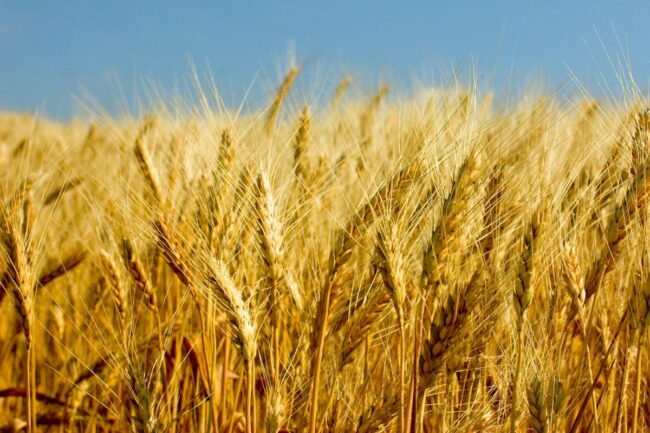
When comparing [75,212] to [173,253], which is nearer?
[173,253]

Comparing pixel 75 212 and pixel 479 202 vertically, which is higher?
pixel 75 212

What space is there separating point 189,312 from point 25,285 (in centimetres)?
84

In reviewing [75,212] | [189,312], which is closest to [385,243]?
[189,312]

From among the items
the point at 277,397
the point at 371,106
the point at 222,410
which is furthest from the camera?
the point at 371,106

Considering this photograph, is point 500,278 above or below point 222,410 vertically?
above

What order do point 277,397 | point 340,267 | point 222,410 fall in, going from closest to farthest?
point 277,397, point 340,267, point 222,410

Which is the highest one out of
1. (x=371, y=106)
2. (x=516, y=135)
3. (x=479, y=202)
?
(x=371, y=106)

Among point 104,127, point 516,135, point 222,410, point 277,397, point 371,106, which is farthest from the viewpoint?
point 371,106

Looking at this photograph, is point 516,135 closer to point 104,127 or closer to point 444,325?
point 444,325

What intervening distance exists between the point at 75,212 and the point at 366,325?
2544 millimetres

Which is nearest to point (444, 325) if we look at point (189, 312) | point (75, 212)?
point (189, 312)

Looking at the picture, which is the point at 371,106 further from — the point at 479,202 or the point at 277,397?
the point at 277,397

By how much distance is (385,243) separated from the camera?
147 centimetres

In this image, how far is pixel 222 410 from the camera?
193 cm
